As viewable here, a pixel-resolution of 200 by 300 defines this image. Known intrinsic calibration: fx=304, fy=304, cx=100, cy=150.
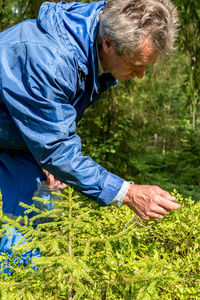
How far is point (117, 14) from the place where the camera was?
5.45ft

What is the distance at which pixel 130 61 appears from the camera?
1.78 metres

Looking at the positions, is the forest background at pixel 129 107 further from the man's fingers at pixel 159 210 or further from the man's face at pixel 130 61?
the man's fingers at pixel 159 210

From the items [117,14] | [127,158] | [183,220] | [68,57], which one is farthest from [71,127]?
[127,158]

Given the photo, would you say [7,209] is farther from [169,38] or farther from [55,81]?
[169,38]

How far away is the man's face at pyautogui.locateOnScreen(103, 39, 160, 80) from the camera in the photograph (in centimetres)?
170

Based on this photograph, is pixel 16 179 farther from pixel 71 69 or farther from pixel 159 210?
pixel 159 210

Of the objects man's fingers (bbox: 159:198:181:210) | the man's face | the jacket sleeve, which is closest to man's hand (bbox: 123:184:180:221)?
man's fingers (bbox: 159:198:181:210)

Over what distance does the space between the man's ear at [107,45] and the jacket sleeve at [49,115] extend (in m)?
0.27

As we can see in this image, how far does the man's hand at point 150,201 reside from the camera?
1503 mm

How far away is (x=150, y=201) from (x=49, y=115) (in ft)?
2.21

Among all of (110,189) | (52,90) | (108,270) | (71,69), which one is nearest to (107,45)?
(71,69)

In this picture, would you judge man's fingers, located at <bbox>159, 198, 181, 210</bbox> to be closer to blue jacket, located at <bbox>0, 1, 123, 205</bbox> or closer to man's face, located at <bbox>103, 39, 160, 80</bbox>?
blue jacket, located at <bbox>0, 1, 123, 205</bbox>

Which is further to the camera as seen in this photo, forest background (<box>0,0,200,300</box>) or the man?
the man

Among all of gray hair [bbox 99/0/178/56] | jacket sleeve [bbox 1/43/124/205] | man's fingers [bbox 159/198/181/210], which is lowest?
man's fingers [bbox 159/198/181/210]
